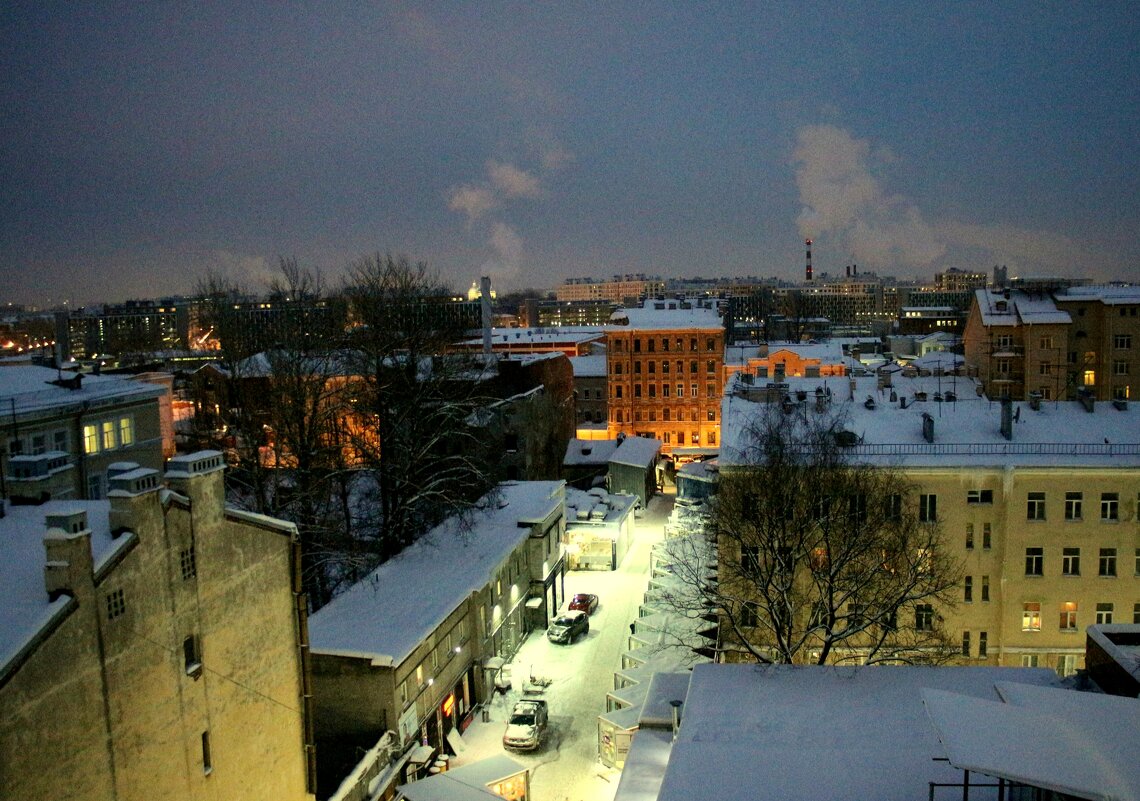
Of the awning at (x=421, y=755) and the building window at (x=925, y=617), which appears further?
the building window at (x=925, y=617)

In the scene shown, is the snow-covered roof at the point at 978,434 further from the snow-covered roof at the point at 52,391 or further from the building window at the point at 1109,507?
the snow-covered roof at the point at 52,391

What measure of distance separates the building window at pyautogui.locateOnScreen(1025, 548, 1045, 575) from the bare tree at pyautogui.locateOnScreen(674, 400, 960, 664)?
6.88 ft

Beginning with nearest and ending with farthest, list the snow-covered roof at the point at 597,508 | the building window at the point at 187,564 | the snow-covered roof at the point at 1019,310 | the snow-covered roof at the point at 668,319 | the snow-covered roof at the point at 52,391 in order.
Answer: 1. the building window at the point at 187,564
2. the snow-covered roof at the point at 52,391
3. the snow-covered roof at the point at 597,508
4. the snow-covered roof at the point at 1019,310
5. the snow-covered roof at the point at 668,319

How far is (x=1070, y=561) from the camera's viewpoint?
21.6 metres

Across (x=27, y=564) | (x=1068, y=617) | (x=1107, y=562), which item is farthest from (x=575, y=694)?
(x=27, y=564)

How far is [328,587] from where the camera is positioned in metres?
27.2

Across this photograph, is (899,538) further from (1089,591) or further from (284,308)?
(284,308)

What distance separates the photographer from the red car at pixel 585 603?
1177 inches

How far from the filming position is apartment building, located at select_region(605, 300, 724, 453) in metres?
59.1

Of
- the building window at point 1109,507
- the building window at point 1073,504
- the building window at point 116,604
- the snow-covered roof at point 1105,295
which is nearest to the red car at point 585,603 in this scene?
the building window at point 1073,504

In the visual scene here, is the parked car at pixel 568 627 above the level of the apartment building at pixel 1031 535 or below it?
below

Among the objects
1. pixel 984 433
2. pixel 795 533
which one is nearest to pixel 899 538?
pixel 795 533

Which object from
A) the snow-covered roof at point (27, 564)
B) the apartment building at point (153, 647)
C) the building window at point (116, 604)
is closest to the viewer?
the snow-covered roof at point (27, 564)

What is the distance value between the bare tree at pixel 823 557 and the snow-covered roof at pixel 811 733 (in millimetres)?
2286
